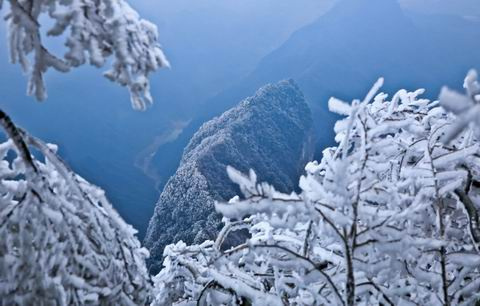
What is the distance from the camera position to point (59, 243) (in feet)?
4.38

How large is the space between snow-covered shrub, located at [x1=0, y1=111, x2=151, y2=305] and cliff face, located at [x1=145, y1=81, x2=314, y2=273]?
9.42 meters

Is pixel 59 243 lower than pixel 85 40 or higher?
lower

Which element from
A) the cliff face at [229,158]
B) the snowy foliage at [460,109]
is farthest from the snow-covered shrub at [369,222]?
the cliff face at [229,158]

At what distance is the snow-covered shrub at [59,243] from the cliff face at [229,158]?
942 cm

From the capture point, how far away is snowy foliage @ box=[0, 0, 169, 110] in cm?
119

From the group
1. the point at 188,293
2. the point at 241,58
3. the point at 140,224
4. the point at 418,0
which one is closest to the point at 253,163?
the point at 140,224

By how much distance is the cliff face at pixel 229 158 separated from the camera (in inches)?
522

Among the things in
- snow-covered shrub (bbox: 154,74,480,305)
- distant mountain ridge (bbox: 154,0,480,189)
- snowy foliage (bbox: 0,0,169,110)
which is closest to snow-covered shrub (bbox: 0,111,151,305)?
snowy foliage (bbox: 0,0,169,110)

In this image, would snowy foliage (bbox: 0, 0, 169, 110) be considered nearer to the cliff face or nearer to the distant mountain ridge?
the cliff face

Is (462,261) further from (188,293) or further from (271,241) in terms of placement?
(188,293)

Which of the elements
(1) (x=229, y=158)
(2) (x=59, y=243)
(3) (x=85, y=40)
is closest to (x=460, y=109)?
(3) (x=85, y=40)

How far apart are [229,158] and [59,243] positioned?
14.7 m

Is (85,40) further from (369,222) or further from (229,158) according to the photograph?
(229,158)

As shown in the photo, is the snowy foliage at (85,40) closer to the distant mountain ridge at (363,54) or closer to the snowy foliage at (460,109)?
the snowy foliage at (460,109)
